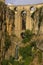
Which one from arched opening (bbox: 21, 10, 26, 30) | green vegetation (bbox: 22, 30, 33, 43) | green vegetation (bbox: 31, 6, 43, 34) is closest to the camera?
green vegetation (bbox: 22, 30, 33, 43)

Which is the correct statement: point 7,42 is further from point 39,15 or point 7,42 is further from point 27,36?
point 39,15

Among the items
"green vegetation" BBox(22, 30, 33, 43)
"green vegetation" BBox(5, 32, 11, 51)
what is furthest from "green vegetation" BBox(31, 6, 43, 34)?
"green vegetation" BBox(5, 32, 11, 51)

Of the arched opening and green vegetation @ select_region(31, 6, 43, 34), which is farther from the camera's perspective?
the arched opening

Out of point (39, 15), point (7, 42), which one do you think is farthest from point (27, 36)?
point (39, 15)

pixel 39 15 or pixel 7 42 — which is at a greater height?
pixel 39 15

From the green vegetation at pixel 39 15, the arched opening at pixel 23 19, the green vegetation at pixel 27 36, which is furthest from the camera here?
the arched opening at pixel 23 19

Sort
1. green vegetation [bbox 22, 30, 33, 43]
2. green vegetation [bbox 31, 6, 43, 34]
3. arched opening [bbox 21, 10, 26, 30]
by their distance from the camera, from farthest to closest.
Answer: arched opening [bbox 21, 10, 26, 30], green vegetation [bbox 31, 6, 43, 34], green vegetation [bbox 22, 30, 33, 43]

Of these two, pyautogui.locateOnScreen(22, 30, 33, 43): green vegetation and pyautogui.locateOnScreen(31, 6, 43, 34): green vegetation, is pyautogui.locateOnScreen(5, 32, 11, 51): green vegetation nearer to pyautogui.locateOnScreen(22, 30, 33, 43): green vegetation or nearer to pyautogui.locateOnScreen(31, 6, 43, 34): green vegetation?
pyautogui.locateOnScreen(22, 30, 33, 43): green vegetation

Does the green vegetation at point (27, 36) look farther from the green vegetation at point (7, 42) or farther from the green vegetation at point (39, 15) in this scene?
the green vegetation at point (7, 42)

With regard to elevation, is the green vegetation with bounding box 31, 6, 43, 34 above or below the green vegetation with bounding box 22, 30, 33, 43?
above

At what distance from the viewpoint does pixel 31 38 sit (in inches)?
924

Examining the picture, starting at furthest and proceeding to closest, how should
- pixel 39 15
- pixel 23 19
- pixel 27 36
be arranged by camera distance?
pixel 23 19, pixel 39 15, pixel 27 36

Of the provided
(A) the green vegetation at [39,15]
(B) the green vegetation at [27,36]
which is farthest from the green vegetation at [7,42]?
(A) the green vegetation at [39,15]

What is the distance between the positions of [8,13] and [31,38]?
329cm
